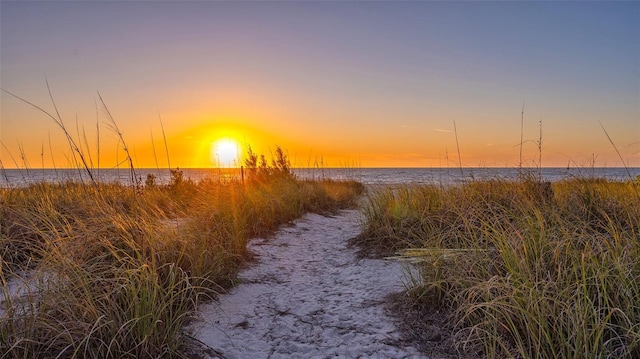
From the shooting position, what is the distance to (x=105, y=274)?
9.86 feet

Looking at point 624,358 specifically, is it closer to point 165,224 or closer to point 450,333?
point 450,333

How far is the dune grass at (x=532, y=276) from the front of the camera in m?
2.23

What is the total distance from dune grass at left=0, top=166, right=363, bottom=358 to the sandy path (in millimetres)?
294

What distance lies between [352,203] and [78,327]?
10195 mm

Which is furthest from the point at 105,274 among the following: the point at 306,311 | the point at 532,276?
the point at 532,276

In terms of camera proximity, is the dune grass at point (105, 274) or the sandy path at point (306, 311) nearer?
the dune grass at point (105, 274)

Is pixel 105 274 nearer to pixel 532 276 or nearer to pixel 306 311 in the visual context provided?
pixel 306 311

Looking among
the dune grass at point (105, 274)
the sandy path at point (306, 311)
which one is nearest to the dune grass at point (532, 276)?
the sandy path at point (306, 311)

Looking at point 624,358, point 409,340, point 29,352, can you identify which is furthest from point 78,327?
point 624,358

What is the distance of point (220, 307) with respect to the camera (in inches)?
134

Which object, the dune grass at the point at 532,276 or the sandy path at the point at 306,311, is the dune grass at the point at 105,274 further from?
the dune grass at the point at 532,276

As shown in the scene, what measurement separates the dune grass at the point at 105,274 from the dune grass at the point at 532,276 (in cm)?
201

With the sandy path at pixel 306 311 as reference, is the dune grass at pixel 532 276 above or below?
above

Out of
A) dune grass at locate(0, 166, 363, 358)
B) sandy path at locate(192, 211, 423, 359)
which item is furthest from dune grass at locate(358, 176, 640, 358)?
dune grass at locate(0, 166, 363, 358)
